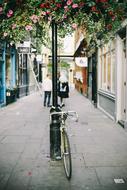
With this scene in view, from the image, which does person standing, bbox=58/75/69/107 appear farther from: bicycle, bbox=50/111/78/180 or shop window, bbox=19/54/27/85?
bicycle, bbox=50/111/78/180

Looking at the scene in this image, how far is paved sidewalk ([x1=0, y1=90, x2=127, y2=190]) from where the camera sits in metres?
6.57

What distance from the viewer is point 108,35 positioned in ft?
25.2

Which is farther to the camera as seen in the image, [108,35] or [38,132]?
[38,132]

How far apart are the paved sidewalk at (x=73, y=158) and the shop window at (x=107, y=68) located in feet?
7.92

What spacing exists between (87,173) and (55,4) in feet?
9.35

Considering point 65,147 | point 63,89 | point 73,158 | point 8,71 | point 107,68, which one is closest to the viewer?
point 65,147

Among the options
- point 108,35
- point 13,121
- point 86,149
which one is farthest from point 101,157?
point 13,121

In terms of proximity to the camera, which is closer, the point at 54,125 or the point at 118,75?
the point at 54,125

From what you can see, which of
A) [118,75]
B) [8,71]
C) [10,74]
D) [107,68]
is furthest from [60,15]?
[10,74]

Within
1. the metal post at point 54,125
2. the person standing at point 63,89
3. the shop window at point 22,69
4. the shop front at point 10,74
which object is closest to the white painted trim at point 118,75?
the metal post at point 54,125

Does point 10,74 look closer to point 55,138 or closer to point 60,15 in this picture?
point 55,138

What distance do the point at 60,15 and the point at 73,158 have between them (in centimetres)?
299

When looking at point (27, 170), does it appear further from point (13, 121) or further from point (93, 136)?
point (13, 121)

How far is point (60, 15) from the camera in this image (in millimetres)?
6715
